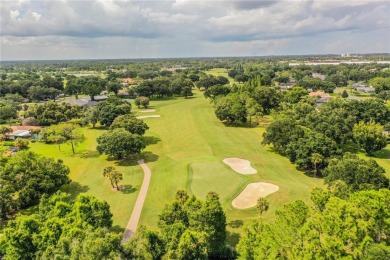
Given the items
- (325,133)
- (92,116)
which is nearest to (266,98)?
(325,133)

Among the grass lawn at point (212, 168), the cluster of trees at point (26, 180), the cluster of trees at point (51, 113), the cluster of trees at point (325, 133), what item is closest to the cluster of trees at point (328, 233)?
the grass lawn at point (212, 168)

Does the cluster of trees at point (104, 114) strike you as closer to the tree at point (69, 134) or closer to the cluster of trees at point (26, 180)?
the tree at point (69, 134)

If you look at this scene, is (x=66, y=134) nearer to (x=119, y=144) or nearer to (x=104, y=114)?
(x=119, y=144)

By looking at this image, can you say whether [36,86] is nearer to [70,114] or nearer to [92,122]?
[70,114]

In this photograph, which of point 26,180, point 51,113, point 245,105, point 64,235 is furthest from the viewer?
point 245,105

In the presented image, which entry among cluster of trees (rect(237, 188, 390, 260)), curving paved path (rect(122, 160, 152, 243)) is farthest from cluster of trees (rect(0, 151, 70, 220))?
cluster of trees (rect(237, 188, 390, 260))
